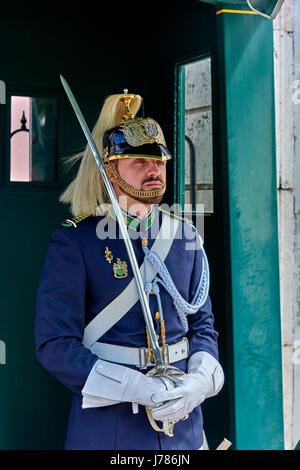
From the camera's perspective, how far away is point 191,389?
2.39 m

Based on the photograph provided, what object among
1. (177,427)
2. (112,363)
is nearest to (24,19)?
Result: (112,363)

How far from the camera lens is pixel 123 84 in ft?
Answer: 11.8

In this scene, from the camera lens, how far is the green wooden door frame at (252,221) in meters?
3.02

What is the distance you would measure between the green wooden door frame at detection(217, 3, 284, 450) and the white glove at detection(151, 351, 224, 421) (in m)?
0.47

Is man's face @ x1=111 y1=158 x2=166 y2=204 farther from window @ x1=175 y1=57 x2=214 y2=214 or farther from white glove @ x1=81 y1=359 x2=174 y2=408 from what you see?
window @ x1=175 y1=57 x2=214 y2=214

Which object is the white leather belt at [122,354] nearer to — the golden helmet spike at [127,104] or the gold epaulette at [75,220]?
the gold epaulette at [75,220]

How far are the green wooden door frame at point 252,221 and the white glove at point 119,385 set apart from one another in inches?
29.8

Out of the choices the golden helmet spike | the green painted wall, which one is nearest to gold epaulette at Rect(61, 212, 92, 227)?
the golden helmet spike

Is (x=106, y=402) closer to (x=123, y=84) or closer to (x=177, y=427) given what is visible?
(x=177, y=427)

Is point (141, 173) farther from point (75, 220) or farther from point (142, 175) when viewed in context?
point (75, 220)

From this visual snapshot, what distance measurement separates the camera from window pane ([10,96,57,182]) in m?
3.45

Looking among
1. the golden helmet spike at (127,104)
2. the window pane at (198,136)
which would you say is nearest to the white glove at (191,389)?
the golden helmet spike at (127,104)

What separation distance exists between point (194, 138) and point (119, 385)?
1707 millimetres

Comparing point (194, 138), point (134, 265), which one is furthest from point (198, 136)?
point (134, 265)
